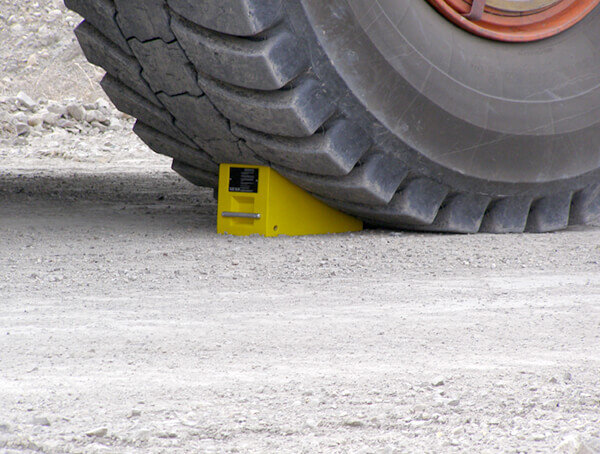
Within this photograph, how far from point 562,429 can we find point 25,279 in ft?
4.30

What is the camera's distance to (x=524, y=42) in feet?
8.73

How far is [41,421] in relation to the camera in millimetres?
1141

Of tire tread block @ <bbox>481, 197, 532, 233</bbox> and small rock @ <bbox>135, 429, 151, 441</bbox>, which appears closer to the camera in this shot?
small rock @ <bbox>135, 429, 151, 441</bbox>

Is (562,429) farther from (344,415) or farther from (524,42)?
(524,42)

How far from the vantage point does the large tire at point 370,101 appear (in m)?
2.32

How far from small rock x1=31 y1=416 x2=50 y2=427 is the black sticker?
1.56m

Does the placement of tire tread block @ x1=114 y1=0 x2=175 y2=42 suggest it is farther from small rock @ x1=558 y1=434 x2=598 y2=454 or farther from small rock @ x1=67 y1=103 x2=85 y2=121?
small rock @ x1=67 y1=103 x2=85 y2=121

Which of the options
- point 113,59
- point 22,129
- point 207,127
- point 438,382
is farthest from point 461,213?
point 22,129

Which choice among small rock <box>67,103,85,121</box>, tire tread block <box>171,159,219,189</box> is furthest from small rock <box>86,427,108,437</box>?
small rock <box>67,103,85,121</box>

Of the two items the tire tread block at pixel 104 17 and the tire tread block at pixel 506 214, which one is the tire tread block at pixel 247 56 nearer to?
the tire tread block at pixel 104 17

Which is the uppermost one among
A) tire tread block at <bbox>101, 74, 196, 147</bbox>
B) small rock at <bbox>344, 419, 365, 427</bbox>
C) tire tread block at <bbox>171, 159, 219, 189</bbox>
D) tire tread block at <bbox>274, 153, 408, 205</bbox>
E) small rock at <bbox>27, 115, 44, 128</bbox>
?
small rock at <bbox>27, 115, 44, 128</bbox>

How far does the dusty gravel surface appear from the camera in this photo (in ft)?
3.71

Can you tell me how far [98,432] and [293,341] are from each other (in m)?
0.49

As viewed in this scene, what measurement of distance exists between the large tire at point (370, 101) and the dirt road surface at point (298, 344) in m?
0.19
